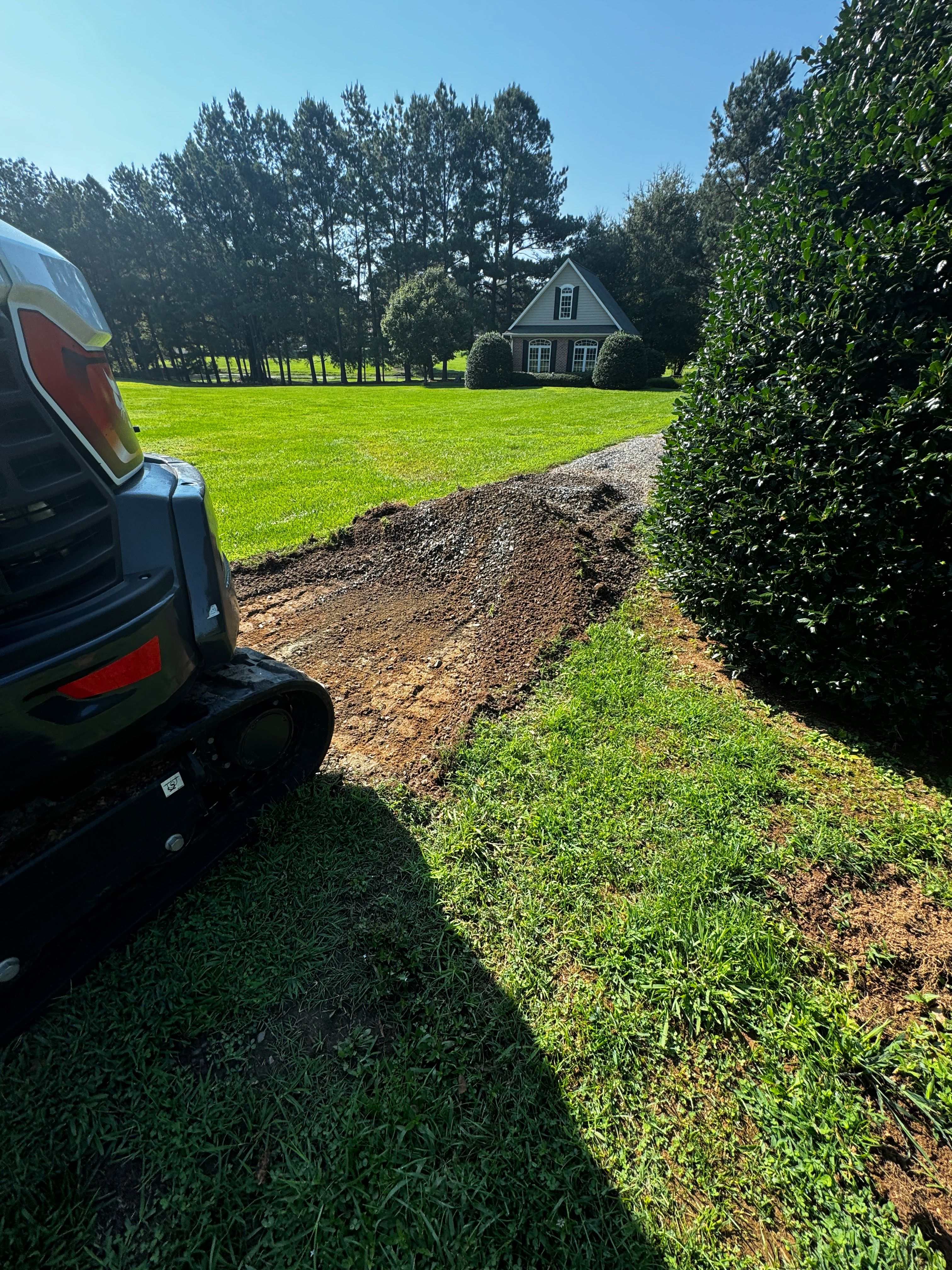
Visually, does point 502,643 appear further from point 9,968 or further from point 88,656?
point 9,968

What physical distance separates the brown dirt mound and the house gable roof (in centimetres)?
2993

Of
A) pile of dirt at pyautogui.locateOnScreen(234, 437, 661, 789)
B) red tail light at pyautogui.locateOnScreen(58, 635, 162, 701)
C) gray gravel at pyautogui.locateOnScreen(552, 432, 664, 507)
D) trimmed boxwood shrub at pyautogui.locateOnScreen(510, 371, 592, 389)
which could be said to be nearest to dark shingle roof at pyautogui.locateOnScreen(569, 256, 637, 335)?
trimmed boxwood shrub at pyautogui.locateOnScreen(510, 371, 592, 389)

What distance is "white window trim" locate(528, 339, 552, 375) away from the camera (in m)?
32.8

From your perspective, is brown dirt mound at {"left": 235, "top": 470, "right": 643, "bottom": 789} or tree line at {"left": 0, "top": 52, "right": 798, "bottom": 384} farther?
tree line at {"left": 0, "top": 52, "right": 798, "bottom": 384}

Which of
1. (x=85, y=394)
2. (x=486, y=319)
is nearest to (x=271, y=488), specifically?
(x=85, y=394)

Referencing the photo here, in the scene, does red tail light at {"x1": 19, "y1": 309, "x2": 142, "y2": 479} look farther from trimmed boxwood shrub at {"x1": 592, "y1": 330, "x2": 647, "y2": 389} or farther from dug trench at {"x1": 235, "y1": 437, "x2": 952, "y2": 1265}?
trimmed boxwood shrub at {"x1": 592, "y1": 330, "x2": 647, "y2": 389}

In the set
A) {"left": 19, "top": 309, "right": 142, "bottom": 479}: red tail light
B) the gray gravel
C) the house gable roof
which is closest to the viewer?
{"left": 19, "top": 309, "right": 142, "bottom": 479}: red tail light

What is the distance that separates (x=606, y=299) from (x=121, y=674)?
37684mm

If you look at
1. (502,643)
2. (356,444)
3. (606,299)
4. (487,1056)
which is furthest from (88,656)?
(606,299)

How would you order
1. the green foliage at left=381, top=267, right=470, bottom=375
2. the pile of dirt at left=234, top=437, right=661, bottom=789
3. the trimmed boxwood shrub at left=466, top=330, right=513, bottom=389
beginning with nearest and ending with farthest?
the pile of dirt at left=234, top=437, right=661, bottom=789 < the trimmed boxwood shrub at left=466, top=330, right=513, bottom=389 < the green foliage at left=381, top=267, right=470, bottom=375

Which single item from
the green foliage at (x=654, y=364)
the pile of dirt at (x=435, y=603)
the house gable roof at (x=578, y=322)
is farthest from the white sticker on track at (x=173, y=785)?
the house gable roof at (x=578, y=322)

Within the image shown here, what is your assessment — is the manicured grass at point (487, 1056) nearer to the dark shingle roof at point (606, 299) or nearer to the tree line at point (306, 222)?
the dark shingle roof at point (606, 299)

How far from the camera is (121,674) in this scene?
1.57 m

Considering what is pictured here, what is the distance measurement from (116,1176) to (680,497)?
4.31 meters
